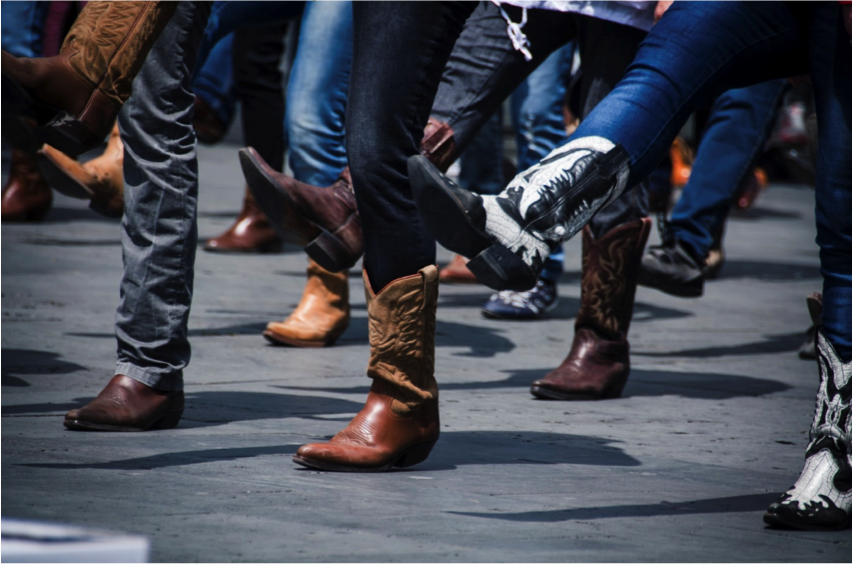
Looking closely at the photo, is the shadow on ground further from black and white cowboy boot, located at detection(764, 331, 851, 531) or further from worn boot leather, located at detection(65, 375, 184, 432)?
worn boot leather, located at detection(65, 375, 184, 432)

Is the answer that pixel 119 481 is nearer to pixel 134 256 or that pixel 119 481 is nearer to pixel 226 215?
pixel 134 256

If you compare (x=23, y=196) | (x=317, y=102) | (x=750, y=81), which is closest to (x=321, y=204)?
(x=317, y=102)

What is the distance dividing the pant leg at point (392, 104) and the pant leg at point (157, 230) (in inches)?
22.2

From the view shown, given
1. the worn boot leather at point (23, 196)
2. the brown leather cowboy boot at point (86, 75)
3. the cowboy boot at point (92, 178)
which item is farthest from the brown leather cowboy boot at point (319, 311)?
the worn boot leather at point (23, 196)

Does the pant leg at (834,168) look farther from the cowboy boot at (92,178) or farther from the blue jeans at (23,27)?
the blue jeans at (23,27)

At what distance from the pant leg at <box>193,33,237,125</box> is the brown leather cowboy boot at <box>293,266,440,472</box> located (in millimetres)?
3728

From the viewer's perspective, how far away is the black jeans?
3506 mm

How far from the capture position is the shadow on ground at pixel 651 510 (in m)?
2.31

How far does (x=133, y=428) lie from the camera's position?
9.60 ft

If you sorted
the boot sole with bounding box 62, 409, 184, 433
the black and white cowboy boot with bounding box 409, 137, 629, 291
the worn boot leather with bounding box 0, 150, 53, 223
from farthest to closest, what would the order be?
the worn boot leather with bounding box 0, 150, 53, 223 → the boot sole with bounding box 62, 409, 184, 433 → the black and white cowboy boot with bounding box 409, 137, 629, 291

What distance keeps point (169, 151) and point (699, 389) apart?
1858 millimetres

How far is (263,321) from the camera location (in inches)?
187

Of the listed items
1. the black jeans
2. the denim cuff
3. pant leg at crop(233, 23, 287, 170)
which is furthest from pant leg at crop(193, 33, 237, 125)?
the denim cuff

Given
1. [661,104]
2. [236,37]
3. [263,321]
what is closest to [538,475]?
[661,104]
